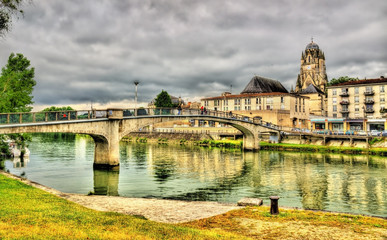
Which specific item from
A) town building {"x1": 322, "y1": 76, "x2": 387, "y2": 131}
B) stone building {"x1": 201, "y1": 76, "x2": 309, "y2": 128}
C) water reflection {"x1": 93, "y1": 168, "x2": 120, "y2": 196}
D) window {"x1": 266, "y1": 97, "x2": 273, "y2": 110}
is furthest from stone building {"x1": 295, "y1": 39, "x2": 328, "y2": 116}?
water reflection {"x1": 93, "y1": 168, "x2": 120, "y2": 196}

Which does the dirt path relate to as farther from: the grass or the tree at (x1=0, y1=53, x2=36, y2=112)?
the tree at (x1=0, y1=53, x2=36, y2=112)

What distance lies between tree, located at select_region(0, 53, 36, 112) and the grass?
2875 centimetres

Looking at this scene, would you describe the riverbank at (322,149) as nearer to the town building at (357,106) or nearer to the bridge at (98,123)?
the town building at (357,106)

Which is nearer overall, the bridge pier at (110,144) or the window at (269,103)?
the bridge pier at (110,144)

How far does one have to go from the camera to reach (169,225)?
11.2 metres

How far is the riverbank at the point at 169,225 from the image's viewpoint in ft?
29.9

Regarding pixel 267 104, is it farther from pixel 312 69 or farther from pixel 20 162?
pixel 20 162

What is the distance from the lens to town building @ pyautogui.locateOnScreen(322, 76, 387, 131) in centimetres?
7538

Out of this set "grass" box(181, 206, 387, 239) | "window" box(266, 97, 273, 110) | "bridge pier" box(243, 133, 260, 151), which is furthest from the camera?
"window" box(266, 97, 273, 110)

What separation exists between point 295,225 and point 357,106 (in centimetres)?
8246

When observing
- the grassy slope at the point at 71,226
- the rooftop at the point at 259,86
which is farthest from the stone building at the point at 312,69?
the grassy slope at the point at 71,226

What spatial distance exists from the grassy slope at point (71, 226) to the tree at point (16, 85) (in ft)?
79.5

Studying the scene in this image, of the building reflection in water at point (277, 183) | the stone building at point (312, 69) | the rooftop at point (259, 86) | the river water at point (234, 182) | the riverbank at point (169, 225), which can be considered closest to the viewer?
the riverbank at point (169, 225)

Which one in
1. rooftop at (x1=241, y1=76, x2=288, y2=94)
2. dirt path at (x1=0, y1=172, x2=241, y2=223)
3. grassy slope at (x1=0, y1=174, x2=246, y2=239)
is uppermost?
rooftop at (x1=241, y1=76, x2=288, y2=94)
